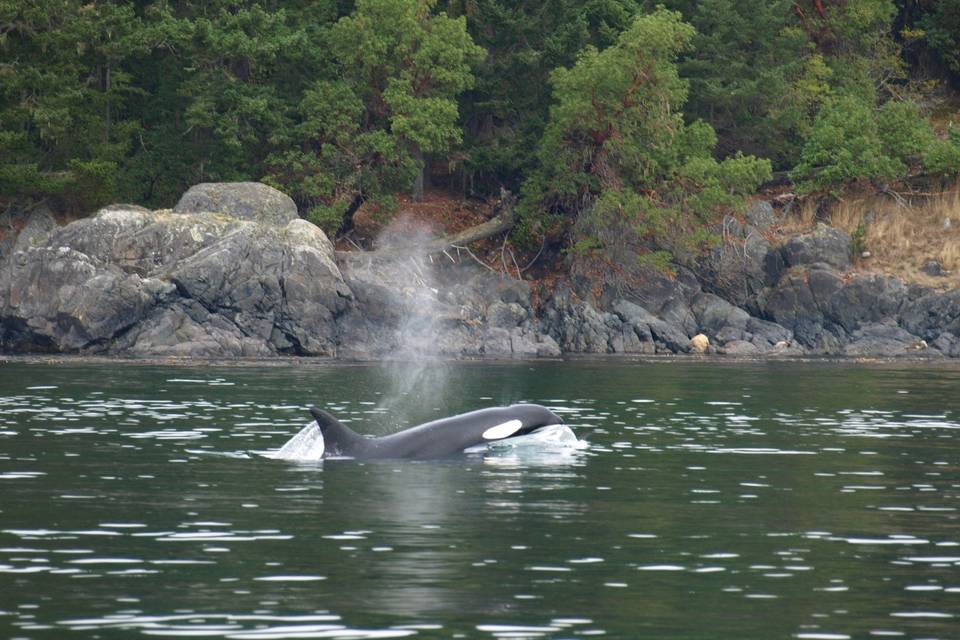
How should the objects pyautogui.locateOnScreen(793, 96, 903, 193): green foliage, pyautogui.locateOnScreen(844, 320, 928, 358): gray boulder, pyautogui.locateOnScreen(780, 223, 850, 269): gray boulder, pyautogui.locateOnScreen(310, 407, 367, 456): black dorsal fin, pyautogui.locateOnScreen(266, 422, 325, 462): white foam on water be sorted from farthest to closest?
pyautogui.locateOnScreen(793, 96, 903, 193): green foliage, pyautogui.locateOnScreen(780, 223, 850, 269): gray boulder, pyautogui.locateOnScreen(844, 320, 928, 358): gray boulder, pyautogui.locateOnScreen(266, 422, 325, 462): white foam on water, pyautogui.locateOnScreen(310, 407, 367, 456): black dorsal fin

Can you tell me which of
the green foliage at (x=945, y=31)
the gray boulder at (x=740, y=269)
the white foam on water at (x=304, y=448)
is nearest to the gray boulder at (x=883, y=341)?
the gray boulder at (x=740, y=269)

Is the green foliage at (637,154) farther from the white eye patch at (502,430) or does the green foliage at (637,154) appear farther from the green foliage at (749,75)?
the white eye patch at (502,430)

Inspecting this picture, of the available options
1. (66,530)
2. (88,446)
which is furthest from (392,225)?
(66,530)

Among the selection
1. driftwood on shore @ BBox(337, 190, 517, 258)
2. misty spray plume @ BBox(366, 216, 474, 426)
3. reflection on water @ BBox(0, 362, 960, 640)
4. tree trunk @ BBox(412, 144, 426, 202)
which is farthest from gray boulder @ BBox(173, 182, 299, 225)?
reflection on water @ BBox(0, 362, 960, 640)

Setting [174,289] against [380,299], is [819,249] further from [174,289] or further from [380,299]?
[174,289]

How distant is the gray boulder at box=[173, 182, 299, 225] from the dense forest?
A: 2233 millimetres

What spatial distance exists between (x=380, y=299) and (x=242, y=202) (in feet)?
20.2

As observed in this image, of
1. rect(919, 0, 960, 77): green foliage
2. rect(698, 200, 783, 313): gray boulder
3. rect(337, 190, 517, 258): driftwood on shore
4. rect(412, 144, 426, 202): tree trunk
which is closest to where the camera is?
rect(337, 190, 517, 258): driftwood on shore

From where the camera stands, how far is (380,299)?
54.5 meters

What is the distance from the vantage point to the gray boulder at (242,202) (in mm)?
55969

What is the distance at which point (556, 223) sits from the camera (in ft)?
205

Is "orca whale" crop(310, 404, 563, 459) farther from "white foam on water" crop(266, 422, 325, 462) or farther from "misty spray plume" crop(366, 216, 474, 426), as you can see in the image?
"misty spray plume" crop(366, 216, 474, 426)

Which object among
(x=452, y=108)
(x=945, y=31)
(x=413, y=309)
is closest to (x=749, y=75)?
(x=945, y=31)

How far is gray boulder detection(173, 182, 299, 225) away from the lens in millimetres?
55969
